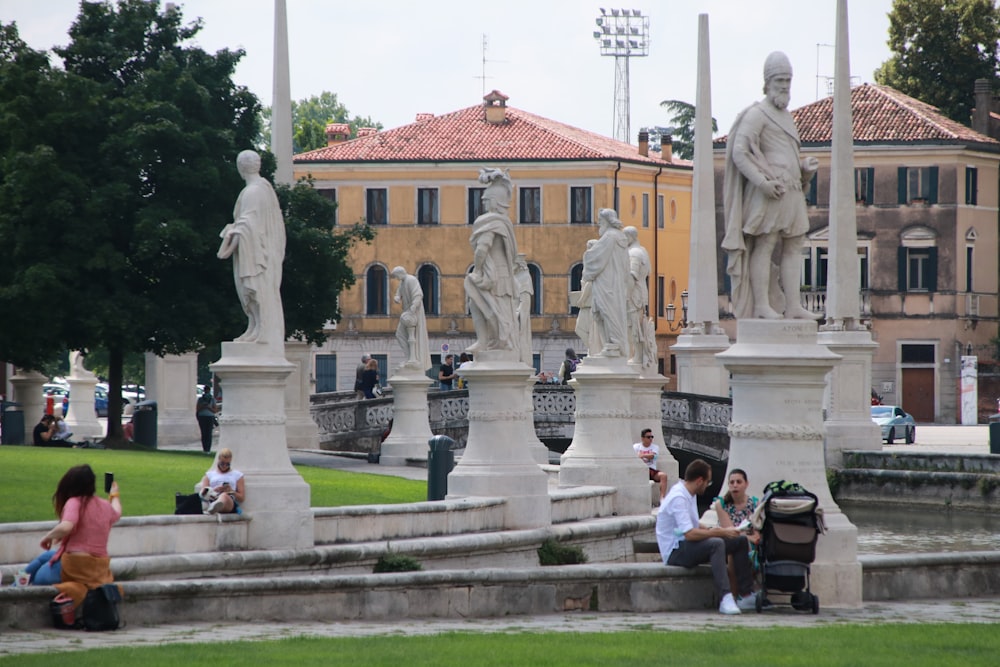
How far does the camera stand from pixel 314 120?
10106 centimetres

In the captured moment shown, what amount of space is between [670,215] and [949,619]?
207ft

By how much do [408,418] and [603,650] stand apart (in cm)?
2114

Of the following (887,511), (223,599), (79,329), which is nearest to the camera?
(223,599)

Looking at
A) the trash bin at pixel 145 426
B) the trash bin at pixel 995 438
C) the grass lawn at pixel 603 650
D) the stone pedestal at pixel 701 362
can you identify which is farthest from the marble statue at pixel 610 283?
the stone pedestal at pixel 701 362

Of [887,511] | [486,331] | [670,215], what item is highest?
[670,215]

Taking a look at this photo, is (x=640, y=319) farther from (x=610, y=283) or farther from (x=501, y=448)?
(x=501, y=448)

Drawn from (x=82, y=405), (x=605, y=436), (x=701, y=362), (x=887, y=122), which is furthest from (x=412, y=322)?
(x=887, y=122)

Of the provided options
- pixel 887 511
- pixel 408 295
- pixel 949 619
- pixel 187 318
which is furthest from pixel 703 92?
pixel 949 619

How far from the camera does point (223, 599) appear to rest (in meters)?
12.3

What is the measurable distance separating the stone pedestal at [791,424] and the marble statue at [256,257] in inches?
177

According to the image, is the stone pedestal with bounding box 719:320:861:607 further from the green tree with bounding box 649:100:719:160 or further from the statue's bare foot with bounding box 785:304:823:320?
the green tree with bounding box 649:100:719:160

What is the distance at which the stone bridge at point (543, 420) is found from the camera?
39812 millimetres

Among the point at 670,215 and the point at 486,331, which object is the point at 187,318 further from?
the point at 670,215

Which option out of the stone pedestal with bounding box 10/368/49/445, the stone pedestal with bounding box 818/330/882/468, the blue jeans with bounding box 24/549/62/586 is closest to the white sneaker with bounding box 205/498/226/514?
the blue jeans with bounding box 24/549/62/586
